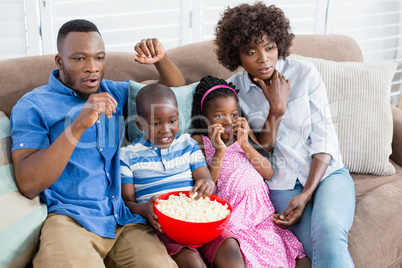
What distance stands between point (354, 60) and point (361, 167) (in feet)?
2.20

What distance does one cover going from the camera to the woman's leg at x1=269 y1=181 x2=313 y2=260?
5.29 feet

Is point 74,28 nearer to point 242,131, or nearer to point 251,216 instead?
point 242,131

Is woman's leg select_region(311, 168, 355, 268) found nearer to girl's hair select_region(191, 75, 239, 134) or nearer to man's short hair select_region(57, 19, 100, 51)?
girl's hair select_region(191, 75, 239, 134)

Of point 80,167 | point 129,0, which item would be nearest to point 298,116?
point 80,167

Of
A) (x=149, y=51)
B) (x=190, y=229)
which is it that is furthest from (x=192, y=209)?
(x=149, y=51)

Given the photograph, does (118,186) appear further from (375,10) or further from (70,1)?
(375,10)

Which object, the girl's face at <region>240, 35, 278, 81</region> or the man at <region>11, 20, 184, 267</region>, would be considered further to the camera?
the girl's face at <region>240, 35, 278, 81</region>

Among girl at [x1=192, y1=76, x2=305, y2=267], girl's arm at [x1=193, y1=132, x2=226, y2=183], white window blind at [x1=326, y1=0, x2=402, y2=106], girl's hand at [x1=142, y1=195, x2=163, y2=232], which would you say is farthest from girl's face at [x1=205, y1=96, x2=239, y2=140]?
white window blind at [x1=326, y1=0, x2=402, y2=106]

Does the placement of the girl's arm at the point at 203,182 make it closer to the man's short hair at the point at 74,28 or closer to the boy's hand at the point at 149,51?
the boy's hand at the point at 149,51

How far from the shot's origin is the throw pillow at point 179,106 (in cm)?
176

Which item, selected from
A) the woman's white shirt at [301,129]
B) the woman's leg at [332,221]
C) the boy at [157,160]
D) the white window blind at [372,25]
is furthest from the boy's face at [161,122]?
the white window blind at [372,25]

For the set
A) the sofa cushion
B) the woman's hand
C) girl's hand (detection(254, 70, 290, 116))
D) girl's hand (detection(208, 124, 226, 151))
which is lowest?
the sofa cushion

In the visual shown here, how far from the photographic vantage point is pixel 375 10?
11.2 feet

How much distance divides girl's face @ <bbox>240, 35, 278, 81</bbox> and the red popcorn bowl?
72 centimetres
